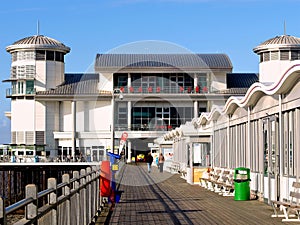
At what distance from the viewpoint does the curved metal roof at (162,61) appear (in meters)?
85.4

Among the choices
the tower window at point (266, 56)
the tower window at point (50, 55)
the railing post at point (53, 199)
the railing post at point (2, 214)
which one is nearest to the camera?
the railing post at point (2, 214)

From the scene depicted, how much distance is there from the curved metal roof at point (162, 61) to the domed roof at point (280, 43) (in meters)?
4.54

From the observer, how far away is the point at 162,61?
86625 mm

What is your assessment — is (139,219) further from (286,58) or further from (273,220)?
(286,58)

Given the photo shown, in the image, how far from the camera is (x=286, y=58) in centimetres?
8406

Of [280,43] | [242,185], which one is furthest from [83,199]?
[280,43]

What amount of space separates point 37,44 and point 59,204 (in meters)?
78.1

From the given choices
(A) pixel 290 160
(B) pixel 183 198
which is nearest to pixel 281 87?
(A) pixel 290 160

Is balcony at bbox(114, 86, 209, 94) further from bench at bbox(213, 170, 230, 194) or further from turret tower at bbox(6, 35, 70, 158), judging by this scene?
bench at bbox(213, 170, 230, 194)

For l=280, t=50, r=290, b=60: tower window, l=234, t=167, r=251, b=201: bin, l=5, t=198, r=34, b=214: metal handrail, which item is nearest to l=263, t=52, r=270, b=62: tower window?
l=280, t=50, r=290, b=60: tower window

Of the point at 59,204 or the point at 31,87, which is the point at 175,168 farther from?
the point at 31,87

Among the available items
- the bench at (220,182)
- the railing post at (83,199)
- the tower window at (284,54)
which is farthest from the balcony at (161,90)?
the railing post at (83,199)

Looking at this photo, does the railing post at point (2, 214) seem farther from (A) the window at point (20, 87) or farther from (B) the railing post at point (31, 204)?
(A) the window at point (20, 87)

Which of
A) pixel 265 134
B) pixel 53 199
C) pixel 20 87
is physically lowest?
pixel 53 199
